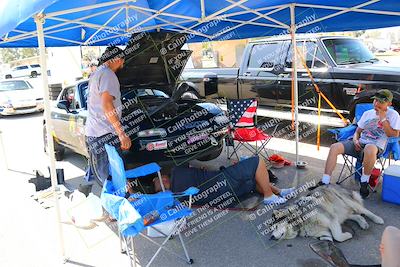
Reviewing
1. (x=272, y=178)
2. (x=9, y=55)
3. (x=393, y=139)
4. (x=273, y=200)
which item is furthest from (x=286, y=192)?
(x=9, y=55)

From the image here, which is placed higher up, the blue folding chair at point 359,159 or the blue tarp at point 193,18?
the blue tarp at point 193,18

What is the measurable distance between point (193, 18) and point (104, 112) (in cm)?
232

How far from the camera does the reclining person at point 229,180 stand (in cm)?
409

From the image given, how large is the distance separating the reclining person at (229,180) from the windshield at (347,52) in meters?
3.94

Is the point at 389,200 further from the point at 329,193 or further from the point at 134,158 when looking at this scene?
the point at 134,158

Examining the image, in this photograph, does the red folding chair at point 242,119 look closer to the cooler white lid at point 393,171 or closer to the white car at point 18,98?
the cooler white lid at point 393,171

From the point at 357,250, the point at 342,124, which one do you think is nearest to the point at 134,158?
the point at 357,250

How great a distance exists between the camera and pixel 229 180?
411 centimetres

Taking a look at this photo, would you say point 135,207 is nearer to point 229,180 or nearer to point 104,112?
point 104,112

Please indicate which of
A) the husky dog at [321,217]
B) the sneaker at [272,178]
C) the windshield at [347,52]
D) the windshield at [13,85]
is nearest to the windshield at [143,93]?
the sneaker at [272,178]

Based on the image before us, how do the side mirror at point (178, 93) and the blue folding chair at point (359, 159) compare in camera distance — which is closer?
the blue folding chair at point (359, 159)

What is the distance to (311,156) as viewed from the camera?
21.0 feet

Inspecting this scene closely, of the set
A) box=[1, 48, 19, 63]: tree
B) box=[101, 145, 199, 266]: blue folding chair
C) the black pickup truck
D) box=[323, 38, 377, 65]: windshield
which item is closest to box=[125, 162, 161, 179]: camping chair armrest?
box=[101, 145, 199, 266]: blue folding chair

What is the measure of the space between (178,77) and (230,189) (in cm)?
285
